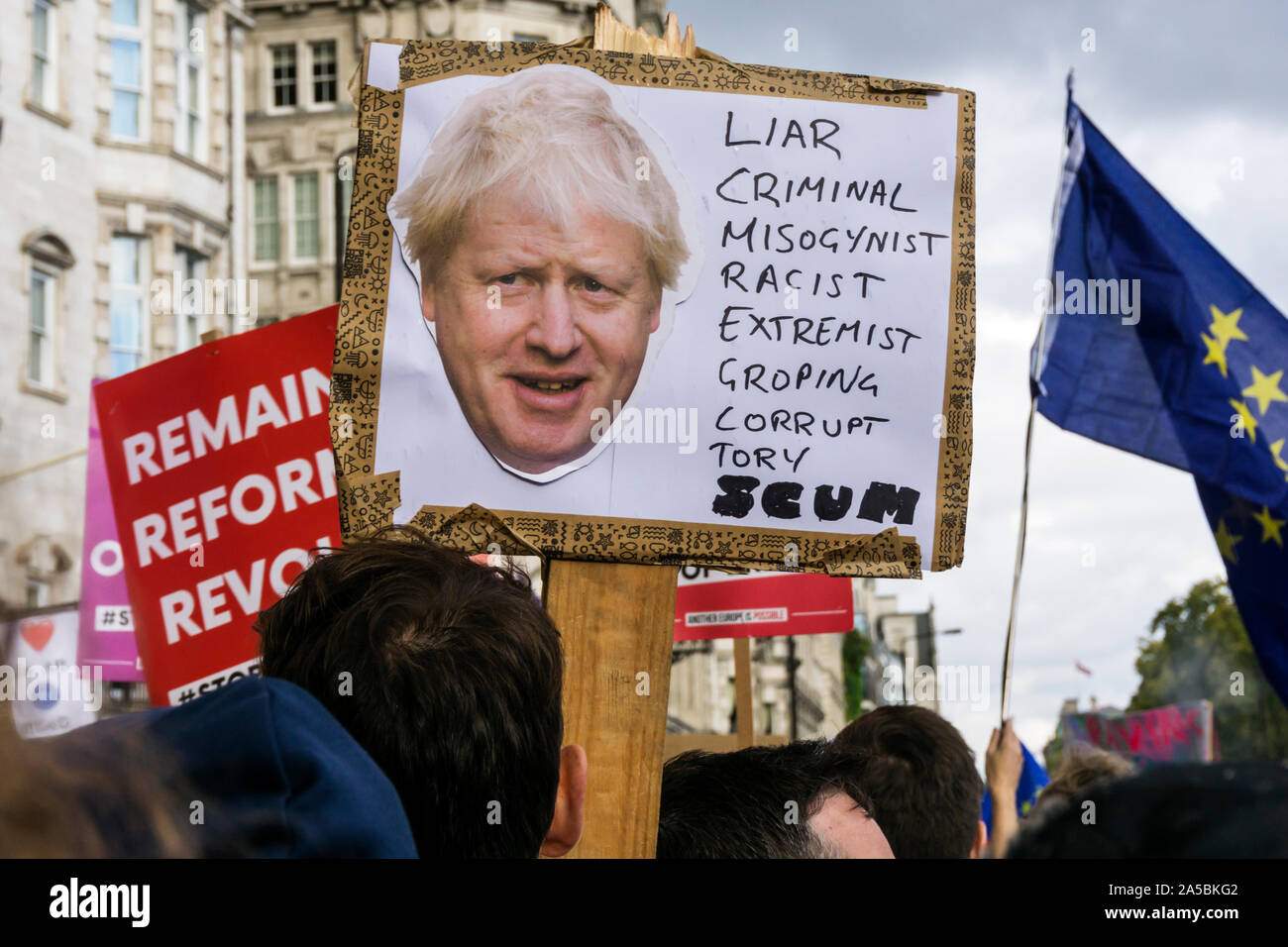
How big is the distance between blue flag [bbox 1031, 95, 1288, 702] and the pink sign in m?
4.76

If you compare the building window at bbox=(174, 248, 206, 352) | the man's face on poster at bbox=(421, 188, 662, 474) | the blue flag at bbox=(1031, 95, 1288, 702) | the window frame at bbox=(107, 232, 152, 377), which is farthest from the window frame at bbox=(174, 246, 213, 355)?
the man's face on poster at bbox=(421, 188, 662, 474)

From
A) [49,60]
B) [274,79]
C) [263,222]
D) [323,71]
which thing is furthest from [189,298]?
[274,79]

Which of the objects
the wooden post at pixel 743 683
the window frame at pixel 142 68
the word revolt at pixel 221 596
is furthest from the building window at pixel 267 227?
the word revolt at pixel 221 596

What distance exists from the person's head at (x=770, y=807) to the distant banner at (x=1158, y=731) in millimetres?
15925

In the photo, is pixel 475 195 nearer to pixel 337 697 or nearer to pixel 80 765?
pixel 337 697

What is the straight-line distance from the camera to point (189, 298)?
86.3 feet

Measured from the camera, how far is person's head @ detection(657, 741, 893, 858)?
2.60 meters

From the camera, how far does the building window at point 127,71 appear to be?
82.7 ft

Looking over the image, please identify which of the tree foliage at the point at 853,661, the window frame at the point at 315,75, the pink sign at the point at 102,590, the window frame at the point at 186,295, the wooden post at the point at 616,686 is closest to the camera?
the wooden post at the point at 616,686

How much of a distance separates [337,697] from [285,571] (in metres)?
3.35

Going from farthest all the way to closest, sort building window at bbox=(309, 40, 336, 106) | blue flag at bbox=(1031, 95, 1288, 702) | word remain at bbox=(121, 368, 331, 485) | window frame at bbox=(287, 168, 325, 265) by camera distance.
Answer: building window at bbox=(309, 40, 336, 106)
window frame at bbox=(287, 168, 325, 265)
blue flag at bbox=(1031, 95, 1288, 702)
word remain at bbox=(121, 368, 331, 485)

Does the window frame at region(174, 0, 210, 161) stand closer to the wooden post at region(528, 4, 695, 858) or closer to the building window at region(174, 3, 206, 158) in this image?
the building window at region(174, 3, 206, 158)

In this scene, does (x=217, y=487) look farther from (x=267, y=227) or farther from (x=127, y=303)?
(x=267, y=227)

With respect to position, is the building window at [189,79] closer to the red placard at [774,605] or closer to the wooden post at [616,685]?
the red placard at [774,605]
